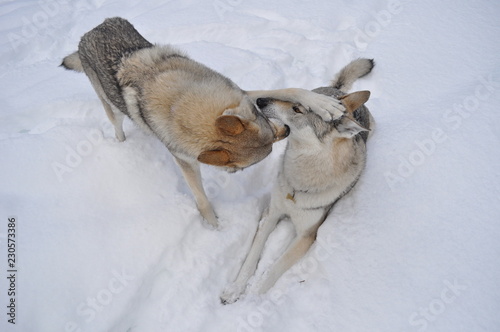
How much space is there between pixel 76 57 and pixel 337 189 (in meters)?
3.83

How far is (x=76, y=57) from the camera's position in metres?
3.87

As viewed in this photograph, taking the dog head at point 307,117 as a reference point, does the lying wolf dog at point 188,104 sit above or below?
below

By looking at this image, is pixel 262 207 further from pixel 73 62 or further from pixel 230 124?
pixel 73 62

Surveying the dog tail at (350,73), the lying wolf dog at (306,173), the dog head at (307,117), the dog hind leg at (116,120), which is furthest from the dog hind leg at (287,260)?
the dog hind leg at (116,120)

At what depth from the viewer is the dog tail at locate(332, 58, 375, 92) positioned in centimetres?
383

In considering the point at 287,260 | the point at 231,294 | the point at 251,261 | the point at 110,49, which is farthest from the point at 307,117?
the point at 110,49

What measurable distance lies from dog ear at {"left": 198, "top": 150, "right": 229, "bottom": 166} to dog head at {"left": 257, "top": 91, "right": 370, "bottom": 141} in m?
0.71

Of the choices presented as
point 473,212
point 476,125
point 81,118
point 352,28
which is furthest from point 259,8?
point 473,212

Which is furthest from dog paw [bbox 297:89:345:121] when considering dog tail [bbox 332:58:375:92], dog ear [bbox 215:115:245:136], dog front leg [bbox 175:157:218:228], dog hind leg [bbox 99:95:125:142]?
dog hind leg [bbox 99:95:125:142]

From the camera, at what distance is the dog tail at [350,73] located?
3830 millimetres

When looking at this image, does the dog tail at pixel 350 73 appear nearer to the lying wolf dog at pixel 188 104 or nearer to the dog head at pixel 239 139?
the lying wolf dog at pixel 188 104

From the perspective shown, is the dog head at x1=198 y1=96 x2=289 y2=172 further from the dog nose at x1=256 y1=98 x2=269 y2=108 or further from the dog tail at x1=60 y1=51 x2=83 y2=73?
the dog tail at x1=60 y1=51 x2=83 y2=73

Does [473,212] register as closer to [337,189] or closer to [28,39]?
[337,189]

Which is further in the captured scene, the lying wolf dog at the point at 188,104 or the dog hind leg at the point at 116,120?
the dog hind leg at the point at 116,120
